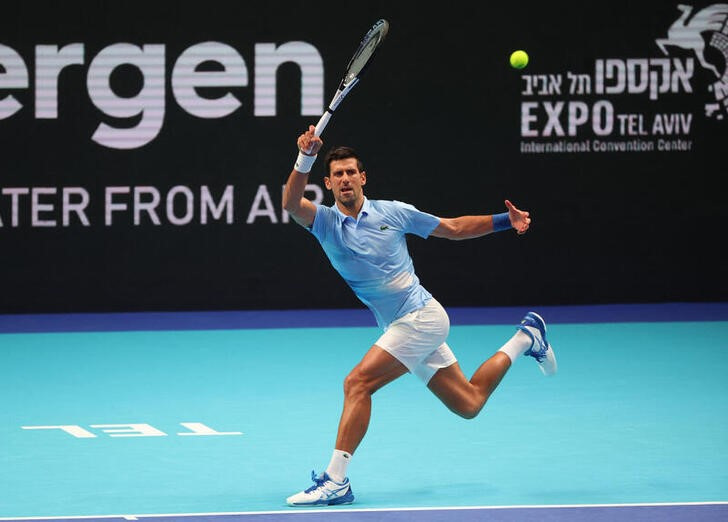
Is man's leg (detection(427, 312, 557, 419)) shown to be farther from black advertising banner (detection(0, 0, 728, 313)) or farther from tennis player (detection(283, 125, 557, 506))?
black advertising banner (detection(0, 0, 728, 313))

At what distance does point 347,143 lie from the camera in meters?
14.2

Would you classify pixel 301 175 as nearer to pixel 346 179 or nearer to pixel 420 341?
pixel 346 179

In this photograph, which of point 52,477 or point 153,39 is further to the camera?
point 153,39

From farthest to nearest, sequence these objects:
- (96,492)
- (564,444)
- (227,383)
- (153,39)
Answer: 1. (153,39)
2. (227,383)
3. (564,444)
4. (96,492)

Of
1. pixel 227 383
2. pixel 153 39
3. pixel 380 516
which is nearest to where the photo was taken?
pixel 380 516

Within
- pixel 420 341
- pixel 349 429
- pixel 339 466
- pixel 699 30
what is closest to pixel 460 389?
pixel 420 341

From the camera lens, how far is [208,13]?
45.8ft

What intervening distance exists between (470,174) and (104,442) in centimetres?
706

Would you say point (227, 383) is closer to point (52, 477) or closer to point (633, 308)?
point (52, 477)

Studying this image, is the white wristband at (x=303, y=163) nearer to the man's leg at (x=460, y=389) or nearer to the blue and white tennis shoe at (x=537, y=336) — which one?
the man's leg at (x=460, y=389)

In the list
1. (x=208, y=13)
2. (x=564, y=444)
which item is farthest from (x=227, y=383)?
(x=208, y=13)

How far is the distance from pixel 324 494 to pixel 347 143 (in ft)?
A: 26.3

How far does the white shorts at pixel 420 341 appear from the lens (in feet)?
22.5

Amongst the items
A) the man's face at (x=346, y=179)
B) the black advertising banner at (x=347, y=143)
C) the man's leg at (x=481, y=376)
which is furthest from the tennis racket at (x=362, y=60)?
the black advertising banner at (x=347, y=143)
